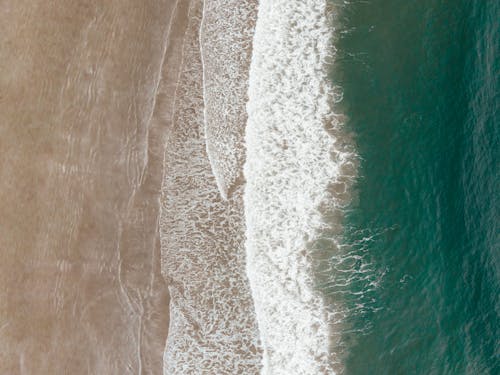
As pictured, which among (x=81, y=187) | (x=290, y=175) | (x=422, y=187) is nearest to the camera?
(x=81, y=187)

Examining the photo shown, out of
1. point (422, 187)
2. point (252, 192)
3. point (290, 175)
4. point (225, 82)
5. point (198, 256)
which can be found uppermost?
point (225, 82)

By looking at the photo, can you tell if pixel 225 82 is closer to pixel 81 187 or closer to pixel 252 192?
pixel 252 192

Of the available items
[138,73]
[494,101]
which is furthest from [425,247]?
[138,73]

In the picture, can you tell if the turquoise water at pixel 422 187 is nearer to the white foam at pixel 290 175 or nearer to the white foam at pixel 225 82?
the white foam at pixel 290 175

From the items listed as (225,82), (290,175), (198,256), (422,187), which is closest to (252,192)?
(290,175)

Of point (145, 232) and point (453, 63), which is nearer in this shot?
point (145, 232)

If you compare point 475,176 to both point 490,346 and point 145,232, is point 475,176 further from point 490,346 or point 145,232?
point 145,232

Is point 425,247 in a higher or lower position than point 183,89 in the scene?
lower
